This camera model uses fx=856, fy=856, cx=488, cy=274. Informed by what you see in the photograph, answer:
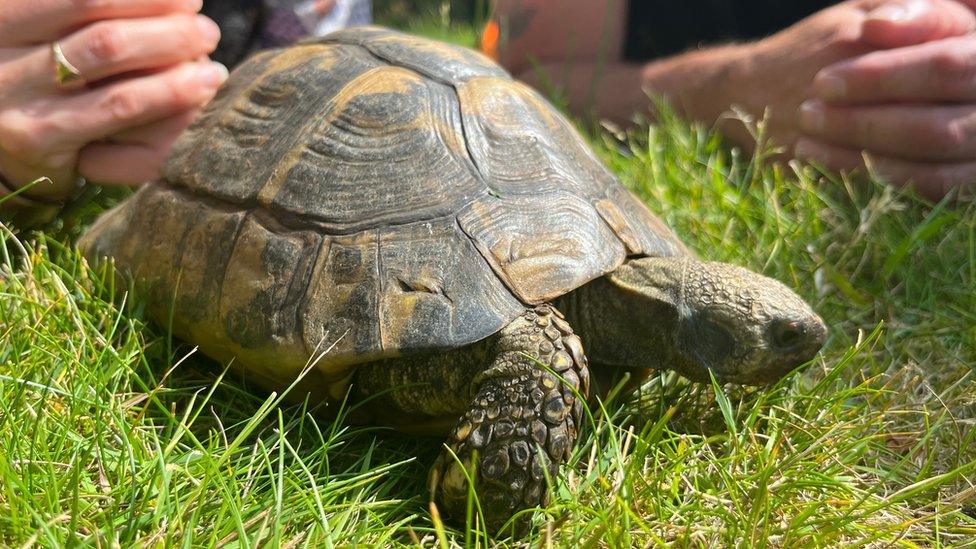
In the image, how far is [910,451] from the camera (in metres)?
2.08

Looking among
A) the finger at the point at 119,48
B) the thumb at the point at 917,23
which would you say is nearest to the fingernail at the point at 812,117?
the thumb at the point at 917,23

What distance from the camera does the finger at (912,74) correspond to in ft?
10.8

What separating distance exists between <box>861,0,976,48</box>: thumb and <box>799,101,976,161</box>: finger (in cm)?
28

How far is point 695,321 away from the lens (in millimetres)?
2080

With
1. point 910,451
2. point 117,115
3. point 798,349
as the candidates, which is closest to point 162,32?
point 117,115

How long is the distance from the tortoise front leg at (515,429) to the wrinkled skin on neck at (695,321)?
0.27 meters

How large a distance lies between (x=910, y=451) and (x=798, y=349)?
0.37 metres

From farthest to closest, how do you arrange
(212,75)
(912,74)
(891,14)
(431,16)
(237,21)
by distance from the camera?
(431,16), (237,21), (891,14), (912,74), (212,75)

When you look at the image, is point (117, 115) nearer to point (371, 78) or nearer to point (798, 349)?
point (371, 78)

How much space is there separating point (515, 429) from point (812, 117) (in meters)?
2.44

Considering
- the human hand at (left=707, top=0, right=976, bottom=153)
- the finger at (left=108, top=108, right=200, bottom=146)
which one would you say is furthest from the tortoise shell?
the human hand at (left=707, top=0, right=976, bottom=153)

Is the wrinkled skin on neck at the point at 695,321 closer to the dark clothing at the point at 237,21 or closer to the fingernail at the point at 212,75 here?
the fingernail at the point at 212,75

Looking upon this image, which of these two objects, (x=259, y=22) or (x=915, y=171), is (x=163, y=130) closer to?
(x=259, y=22)

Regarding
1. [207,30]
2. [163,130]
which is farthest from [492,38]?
[163,130]
